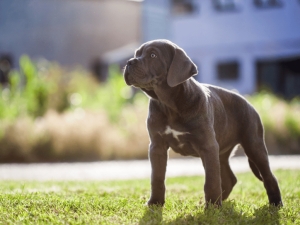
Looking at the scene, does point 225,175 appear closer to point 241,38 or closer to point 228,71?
point 241,38

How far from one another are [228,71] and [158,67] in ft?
61.6

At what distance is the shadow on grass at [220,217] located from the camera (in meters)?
4.54

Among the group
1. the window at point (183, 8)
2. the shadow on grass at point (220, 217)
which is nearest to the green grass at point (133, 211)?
the shadow on grass at point (220, 217)

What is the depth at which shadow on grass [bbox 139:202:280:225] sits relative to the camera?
4535 millimetres

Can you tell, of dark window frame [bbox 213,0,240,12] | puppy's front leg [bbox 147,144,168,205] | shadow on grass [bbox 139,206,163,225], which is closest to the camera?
shadow on grass [bbox 139,206,163,225]

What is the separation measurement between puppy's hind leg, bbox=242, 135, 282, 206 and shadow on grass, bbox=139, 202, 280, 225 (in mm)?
459

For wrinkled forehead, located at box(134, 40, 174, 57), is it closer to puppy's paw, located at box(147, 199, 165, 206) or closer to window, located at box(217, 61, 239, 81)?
puppy's paw, located at box(147, 199, 165, 206)

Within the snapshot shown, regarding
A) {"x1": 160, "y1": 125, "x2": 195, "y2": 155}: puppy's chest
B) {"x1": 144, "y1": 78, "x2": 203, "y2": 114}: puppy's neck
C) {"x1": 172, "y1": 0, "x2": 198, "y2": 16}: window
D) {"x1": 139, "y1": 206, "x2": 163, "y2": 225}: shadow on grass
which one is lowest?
{"x1": 139, "y1": 206, "x2": 163, "y2": 225}: shadow on grass

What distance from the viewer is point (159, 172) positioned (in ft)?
16.7

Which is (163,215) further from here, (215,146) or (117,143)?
(117,143)

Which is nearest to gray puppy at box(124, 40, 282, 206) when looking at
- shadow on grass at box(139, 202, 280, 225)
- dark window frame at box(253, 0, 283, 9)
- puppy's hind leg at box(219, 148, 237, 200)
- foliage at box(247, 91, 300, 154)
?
shadow on grass at box(139, 202, 280, 225)

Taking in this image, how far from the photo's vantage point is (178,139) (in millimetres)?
4879

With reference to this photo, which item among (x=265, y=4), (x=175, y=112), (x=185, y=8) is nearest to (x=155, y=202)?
(x=175, y=112)

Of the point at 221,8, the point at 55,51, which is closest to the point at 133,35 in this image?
the point at 55,51
